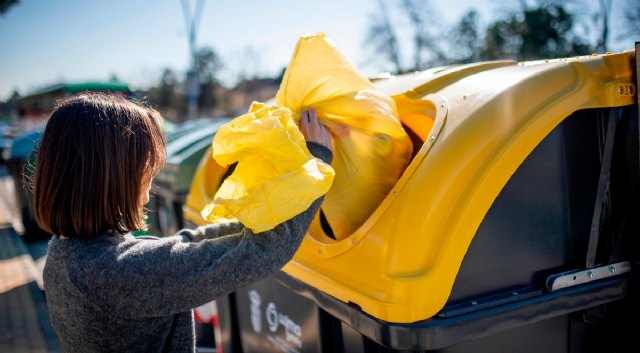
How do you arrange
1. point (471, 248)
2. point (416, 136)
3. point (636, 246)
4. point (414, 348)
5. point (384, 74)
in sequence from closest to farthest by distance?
1. point (414, 348)
2. point (471, 248)
3. point (636, 246)
4. point (416, 136)
5. point (384, 74)

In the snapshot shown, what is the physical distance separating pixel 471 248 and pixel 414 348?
11.8 inches

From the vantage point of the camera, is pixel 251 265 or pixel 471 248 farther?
pixel 471 248

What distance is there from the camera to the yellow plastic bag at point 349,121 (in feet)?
4.73

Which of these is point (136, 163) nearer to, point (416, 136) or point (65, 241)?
point (65, 241)

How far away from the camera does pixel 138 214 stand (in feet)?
3.90

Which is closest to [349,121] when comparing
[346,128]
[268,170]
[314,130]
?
[346,128]

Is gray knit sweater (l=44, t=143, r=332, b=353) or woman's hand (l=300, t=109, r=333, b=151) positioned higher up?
woman's hand (l=300, t=109, r=333, b=151)

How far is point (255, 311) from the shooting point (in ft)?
7.03

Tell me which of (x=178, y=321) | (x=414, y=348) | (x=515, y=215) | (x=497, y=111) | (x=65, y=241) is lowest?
(x=414, y=348)

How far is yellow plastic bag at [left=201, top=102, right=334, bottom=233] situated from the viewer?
3.59 feet

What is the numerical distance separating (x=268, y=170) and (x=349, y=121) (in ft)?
1.22

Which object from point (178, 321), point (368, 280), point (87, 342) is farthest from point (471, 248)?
point (87, 342)

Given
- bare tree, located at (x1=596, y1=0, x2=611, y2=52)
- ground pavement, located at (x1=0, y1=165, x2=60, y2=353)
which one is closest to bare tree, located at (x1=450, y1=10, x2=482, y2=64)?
bare tree, located at (x1=596, y1=0, x2=611, y2=52)

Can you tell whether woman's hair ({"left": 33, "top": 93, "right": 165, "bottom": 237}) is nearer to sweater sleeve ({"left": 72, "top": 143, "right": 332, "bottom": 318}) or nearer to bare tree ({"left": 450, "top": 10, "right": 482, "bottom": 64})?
sweater sleeve ({"left": 72, "top": 143, "right": 332, "bottom": 318})
